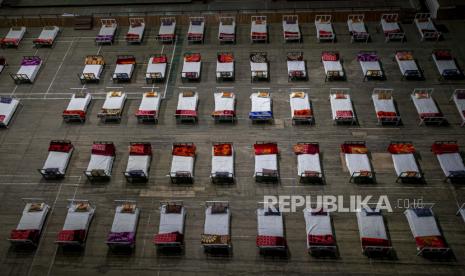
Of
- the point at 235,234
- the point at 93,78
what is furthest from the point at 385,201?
the point at 93,78

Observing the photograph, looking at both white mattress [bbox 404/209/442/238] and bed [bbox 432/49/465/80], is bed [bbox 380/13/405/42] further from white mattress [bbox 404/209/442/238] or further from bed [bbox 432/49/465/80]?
white mattress [bbox 404/209/442/238]

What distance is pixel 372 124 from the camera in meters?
30.2

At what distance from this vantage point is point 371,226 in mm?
24391

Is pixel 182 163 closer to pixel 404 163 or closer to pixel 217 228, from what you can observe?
pixel 217 228

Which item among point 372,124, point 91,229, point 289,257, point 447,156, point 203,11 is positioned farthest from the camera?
point 203,11

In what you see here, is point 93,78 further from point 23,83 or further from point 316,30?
point 316,30

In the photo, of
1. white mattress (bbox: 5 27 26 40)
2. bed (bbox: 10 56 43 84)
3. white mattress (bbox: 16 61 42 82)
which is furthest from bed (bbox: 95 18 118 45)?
white mattress (bbox: 5 27 26 40)

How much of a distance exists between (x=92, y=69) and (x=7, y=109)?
23.4ft

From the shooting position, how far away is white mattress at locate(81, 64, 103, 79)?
34281mm

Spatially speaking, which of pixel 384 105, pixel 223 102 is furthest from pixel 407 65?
pixel 223 102

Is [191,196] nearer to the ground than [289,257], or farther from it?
farther from it

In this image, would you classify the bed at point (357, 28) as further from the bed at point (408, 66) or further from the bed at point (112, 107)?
the bed at point (112, 107)

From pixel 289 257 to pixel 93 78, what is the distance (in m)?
21.4

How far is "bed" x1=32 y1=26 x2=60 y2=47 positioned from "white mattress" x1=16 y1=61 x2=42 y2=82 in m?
3.25
